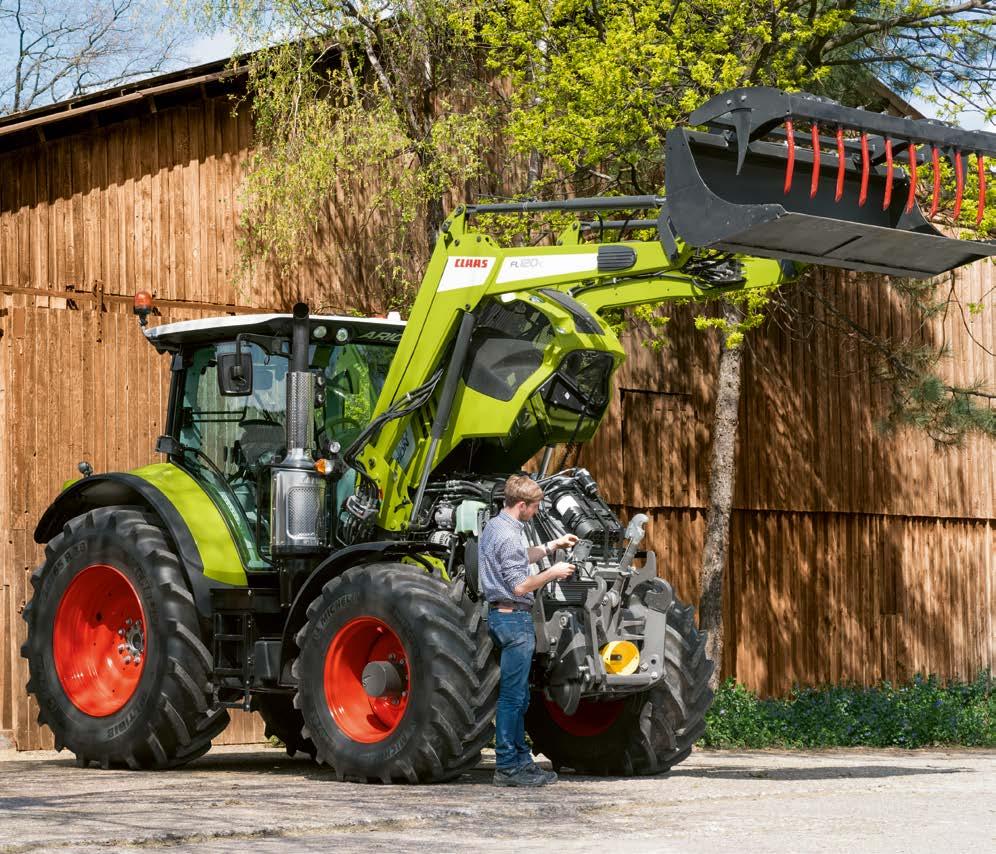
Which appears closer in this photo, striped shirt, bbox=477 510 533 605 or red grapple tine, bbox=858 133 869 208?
red grapple tine, bbox=858 133 869 208

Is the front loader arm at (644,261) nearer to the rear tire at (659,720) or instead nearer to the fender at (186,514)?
the fender at (186,514)

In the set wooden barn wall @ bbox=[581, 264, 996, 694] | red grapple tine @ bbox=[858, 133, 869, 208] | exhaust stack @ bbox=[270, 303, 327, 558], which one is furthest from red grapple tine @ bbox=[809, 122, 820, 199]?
wooden barn wall @ bbox=[581, 264, 996, 694]

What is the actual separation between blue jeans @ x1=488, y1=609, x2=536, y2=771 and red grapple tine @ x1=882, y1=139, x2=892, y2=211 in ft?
10.9

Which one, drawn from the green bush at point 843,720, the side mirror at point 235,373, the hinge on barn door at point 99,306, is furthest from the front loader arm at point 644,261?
the green bush at point 843,720

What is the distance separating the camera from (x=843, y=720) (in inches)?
722

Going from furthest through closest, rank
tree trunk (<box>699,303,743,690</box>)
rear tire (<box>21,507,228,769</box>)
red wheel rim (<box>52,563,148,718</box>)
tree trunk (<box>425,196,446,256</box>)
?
1. tree trunk (<box>699,303,743,690</box>)
2. tree trunk (<box>425,196,446,256</box>)
3. red wheel rim (<box>52,563,148,718</box>)
4. rear tire (<box>21,507,228,769</box>)

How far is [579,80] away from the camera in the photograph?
52.1 feet

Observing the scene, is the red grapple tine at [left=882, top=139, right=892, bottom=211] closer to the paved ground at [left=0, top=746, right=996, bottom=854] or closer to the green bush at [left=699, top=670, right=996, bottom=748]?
the paved ground at [left=0, top=746, right=996, bottom=854]

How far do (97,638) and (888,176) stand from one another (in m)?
6.44

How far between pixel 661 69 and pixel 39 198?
5.88 m

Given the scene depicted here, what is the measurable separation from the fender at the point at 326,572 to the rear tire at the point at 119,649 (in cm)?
78

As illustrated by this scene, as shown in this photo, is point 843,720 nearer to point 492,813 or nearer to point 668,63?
point 668,63

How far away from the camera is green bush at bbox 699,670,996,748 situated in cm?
1753

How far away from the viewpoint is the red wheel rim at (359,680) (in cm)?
1062
